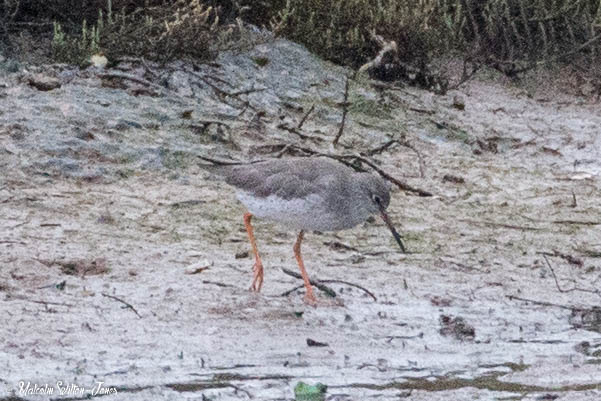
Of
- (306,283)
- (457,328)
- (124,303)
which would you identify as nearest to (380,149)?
(306,283)

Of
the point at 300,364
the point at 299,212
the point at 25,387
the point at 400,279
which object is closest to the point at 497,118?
the point at 400,279

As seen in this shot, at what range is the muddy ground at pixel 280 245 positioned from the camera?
4844mm

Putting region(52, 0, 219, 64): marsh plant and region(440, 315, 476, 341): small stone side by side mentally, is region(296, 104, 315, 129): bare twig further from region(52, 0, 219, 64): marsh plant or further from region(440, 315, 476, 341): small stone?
region(440, 315, 476, 341): small stone

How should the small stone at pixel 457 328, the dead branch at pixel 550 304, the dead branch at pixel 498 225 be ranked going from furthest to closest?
1. the dead branch at pixel 498 225
2. the dead branch at pixel 550 304
3. the small stone at pixel 457 328

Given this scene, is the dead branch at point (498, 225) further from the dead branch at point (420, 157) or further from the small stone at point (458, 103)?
the small stone at point (458, 103)

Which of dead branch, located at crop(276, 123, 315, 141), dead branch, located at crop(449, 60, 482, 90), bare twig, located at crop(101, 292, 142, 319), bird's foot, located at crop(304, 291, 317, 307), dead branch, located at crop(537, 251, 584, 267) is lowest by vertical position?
dead branch, located at crop(449, 60, 482, 90)

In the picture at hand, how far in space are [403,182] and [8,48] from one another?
313 centimetres

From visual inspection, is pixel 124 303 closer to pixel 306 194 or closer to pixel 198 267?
pixel 198 267

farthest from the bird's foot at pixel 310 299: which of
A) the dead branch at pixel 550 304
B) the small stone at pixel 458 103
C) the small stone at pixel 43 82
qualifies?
the small stone at pixel 458 103

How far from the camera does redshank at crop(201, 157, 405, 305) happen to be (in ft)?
18.5
